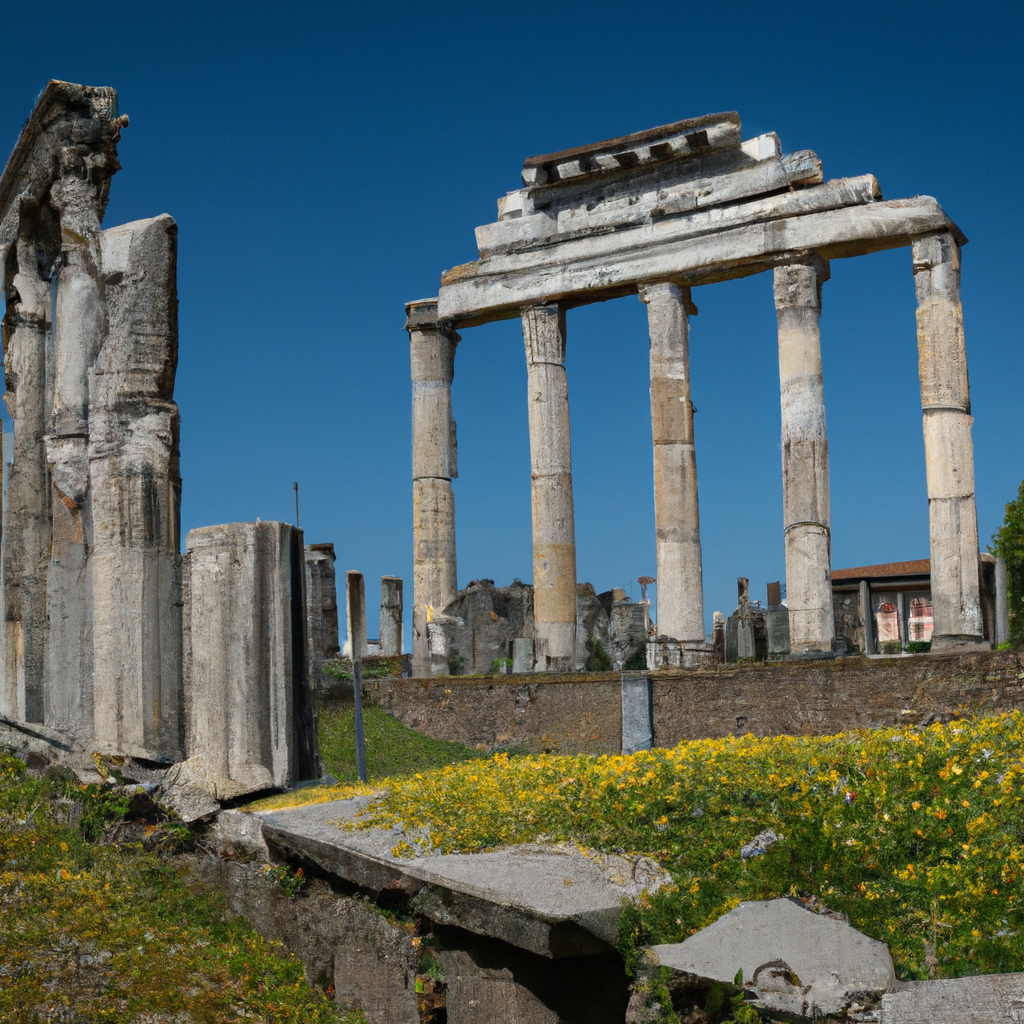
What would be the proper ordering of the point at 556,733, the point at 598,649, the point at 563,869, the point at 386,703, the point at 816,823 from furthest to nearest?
the point at 598,649 → the point at 386,703 → the point at 556,733 → the point at 816,823 → the point at 563,869

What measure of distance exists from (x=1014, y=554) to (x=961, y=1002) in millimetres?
11946

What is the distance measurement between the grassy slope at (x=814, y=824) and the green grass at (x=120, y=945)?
963mm

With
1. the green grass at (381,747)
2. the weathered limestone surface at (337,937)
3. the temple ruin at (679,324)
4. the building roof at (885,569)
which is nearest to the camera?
the weathered limestone surface at (337,937)

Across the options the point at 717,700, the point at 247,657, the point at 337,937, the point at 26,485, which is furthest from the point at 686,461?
the point at 337,937

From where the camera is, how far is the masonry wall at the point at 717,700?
12.9m

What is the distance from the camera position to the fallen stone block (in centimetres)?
466

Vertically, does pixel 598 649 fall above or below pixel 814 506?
below

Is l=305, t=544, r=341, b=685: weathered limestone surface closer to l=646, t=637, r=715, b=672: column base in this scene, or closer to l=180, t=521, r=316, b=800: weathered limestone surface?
l=646, t=637, r=715, b=672: column base

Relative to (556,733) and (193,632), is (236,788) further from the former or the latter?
(556,733)

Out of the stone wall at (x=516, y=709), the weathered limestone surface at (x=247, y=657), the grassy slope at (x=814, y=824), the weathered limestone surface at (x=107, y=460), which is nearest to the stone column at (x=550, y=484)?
the stone wall at (x=516, y=709)

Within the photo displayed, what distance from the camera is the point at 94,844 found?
6164 millimetres

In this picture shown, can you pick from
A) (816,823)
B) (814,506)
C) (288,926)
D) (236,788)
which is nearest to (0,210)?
(236,788)

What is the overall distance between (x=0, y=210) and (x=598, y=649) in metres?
12.1

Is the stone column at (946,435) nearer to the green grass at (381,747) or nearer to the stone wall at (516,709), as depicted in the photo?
the stone wall at (516,709)
